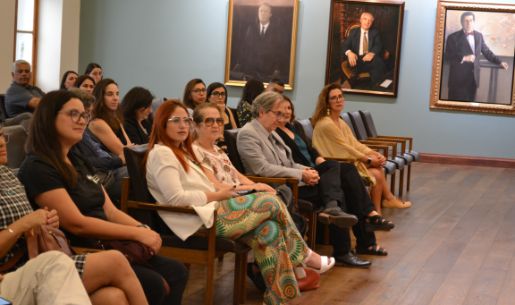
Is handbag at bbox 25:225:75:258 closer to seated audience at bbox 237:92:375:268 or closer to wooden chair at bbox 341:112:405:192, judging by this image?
seated audience at bbox 237:92:375:268

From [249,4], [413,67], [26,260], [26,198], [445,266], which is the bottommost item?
[445,266]

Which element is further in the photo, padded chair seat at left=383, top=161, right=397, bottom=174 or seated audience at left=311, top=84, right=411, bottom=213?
padded chair seat at left=383, top=161, right=397, bottom=174

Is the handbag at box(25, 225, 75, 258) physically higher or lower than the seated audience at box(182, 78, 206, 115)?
lower

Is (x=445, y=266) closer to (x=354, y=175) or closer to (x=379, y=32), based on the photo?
(x=354, y=175)

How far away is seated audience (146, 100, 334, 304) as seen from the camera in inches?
198

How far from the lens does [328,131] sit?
26.9 ft

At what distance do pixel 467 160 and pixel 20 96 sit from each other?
25.6 ft

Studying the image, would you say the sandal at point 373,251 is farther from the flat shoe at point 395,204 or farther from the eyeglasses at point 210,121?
the flat shoe at point 395,204

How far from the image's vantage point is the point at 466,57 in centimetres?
1435

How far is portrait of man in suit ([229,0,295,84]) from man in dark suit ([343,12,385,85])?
3.62 ft

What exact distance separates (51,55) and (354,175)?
8.48 metres

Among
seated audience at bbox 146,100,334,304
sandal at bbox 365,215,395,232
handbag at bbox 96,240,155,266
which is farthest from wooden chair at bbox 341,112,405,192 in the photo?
handbag at bbox 96,240,155,266

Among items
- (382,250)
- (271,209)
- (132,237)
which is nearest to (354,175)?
(382,250)

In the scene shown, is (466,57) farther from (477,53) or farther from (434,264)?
(434,264)
